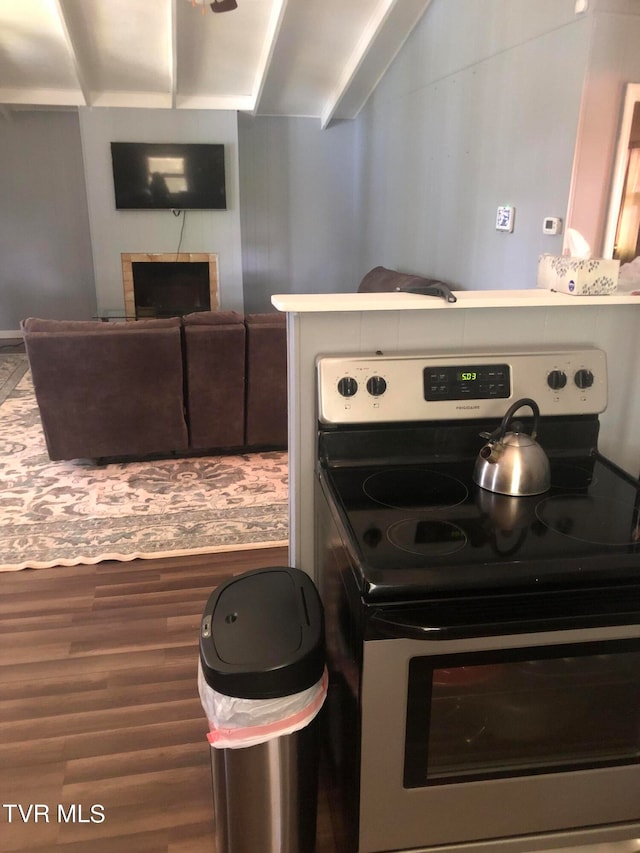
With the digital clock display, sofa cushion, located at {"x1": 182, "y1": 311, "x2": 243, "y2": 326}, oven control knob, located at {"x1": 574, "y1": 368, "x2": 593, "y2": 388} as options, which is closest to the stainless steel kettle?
the digital clock display

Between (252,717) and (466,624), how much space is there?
1.63 feet

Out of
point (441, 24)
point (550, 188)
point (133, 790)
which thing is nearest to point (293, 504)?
point (133, 790)

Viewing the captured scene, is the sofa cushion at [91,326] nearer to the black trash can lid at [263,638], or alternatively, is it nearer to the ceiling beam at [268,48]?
the black trash can lid at [263,638]

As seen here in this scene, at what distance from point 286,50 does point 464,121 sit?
6.30 feet

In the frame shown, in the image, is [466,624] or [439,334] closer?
[466,624]

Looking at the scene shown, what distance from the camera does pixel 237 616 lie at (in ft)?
4.81

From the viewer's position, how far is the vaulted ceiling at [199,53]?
479cm

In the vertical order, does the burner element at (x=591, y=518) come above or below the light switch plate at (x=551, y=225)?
below

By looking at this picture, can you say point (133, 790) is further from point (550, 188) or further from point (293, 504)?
point (550, 188)

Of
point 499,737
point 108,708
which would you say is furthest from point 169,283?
point 499,737

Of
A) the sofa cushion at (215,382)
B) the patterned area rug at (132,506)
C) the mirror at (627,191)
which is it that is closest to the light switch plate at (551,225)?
the mirror at (627,191)

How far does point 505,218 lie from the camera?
3811mm

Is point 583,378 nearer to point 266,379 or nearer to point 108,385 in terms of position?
point 266,379

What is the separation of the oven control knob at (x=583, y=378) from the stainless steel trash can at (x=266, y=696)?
33.0 inches
